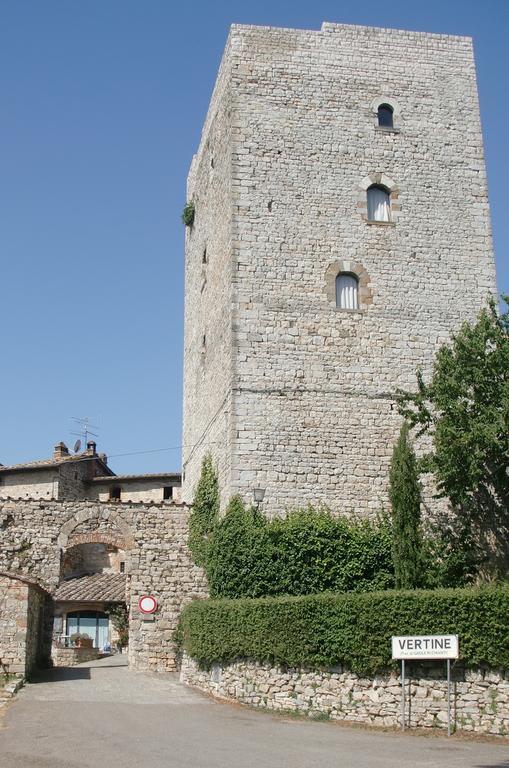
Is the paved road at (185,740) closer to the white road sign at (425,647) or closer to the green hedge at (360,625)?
the green hedge at (360,625)

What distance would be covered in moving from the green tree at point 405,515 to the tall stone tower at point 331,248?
1169 mm

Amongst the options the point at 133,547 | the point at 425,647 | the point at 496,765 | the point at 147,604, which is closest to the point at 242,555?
the point at 147,604

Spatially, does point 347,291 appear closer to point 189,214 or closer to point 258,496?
point 258,496

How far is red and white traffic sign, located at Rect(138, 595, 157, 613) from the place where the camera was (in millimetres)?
22531

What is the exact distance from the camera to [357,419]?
21844mm

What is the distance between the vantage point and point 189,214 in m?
29.7

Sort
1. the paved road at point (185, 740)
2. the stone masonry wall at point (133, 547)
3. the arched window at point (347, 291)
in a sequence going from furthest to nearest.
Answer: the stone masonry wall at point (133, 547) → the arched window at point (347, 291) → the paved road at point (185, 740)

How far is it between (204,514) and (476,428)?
25.8 ft

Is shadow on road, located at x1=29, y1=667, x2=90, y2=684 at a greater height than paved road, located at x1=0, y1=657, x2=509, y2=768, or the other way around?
shadow on road, located at x1=29, y1=667, x2=90, y2=684

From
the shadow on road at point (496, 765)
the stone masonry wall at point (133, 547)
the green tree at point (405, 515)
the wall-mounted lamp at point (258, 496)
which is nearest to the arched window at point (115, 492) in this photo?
the stone masonry wall at point (133, 547)

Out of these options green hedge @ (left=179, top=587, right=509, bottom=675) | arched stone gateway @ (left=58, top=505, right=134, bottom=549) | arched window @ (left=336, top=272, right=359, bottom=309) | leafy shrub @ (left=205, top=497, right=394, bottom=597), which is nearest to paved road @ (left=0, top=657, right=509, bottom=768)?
green hedge @ (left=179, top=587, right=509, bottom=675)

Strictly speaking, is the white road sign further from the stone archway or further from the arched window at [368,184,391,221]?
the stone archway

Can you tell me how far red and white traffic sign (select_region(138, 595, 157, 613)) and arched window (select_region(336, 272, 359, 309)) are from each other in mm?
8899

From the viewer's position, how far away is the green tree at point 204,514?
74.0 ft
